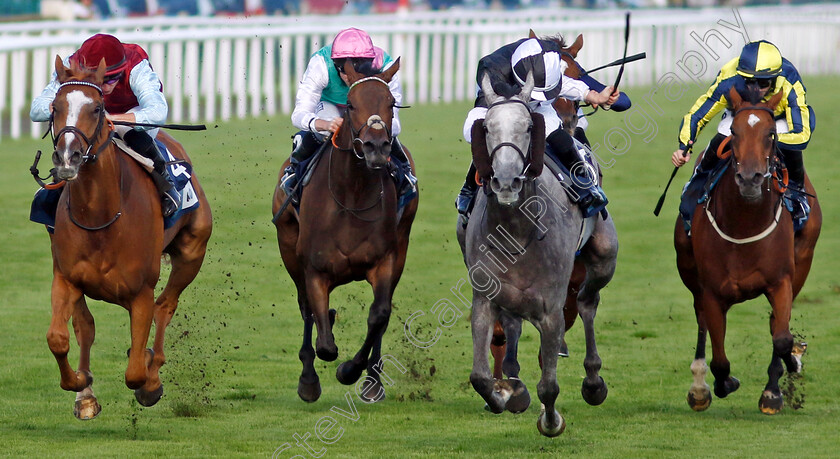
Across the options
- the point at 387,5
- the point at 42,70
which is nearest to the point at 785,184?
the point at 42,70

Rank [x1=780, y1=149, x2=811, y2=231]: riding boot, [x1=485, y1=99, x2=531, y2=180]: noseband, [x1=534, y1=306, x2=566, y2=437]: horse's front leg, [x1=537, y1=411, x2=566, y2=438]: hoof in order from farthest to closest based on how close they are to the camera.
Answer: [x1=780, y1=149, x2=811, y2=231]: riding boot → [x1=537, y1=411, x2=566, y2=438]: hoof → [x1=534, y1=306, x2=566, y2=437]: horse's front leg → [x1=485, y1=99, x2=531, y2=180]: noseband

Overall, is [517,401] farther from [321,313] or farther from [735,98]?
[735,98]

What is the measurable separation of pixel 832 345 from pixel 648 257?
139 inches

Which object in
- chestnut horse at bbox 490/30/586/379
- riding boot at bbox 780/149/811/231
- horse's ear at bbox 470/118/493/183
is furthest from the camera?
chestnut horse at bbox 490/30/586/379

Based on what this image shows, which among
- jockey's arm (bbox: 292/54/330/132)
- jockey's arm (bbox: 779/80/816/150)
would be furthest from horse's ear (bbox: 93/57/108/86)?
jockey's arm (bbox: 779/80/816/150)

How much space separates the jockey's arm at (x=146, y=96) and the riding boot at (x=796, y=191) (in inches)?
148

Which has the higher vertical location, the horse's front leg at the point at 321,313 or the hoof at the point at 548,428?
the horse's front leg at the point at 321,313

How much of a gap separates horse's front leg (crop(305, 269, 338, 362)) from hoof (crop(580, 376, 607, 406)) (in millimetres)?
1536

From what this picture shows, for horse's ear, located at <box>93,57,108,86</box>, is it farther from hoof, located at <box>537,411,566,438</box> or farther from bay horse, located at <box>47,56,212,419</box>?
hoof, located at <box>537,411,566,438</box>

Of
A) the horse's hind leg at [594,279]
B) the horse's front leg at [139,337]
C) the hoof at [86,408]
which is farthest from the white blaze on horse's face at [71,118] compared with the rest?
the horse's hind leg at [594,279]

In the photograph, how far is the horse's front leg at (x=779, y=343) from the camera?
8.20m

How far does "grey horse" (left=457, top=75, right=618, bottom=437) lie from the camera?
22.0 ft

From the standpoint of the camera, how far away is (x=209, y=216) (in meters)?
9.08

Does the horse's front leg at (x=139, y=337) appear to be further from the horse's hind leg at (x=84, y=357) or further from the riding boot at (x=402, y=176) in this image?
the riding boot at (x=402, y=176)
